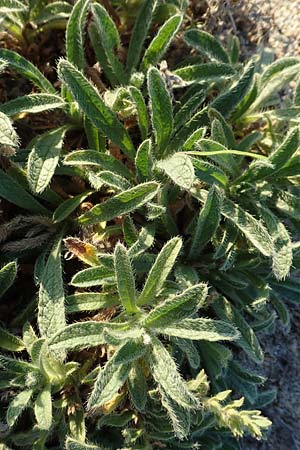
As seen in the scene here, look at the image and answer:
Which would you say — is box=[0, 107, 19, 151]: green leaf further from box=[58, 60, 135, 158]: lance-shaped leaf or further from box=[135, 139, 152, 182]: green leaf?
box=[135, 139, 152, 182]: green leaf

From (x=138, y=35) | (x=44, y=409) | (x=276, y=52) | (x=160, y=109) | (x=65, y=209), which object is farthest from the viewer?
(x=276, y=52)

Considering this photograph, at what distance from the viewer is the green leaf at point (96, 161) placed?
7.84 ft

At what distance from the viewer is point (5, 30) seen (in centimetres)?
279

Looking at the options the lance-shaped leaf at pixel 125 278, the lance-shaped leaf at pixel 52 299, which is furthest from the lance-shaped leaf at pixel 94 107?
the lance-shaped leaf at pixel 125 278

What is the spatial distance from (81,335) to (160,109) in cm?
97

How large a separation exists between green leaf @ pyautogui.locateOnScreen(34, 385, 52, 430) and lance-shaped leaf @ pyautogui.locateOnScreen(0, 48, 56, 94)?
1290 mm

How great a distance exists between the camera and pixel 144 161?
2.39 metres

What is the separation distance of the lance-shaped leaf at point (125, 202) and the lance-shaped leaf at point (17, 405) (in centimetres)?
74

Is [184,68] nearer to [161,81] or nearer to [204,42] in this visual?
[204,42]

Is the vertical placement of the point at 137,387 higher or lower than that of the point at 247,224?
lower

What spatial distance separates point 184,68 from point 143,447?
1.66 m

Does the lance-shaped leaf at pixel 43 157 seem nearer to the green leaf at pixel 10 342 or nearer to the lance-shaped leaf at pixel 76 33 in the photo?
the lance-shaped leaf at pixel 76 33

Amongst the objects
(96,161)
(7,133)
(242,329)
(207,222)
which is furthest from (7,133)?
(242,329)

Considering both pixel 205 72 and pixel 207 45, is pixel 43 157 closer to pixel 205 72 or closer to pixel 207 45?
pixel 205 72
